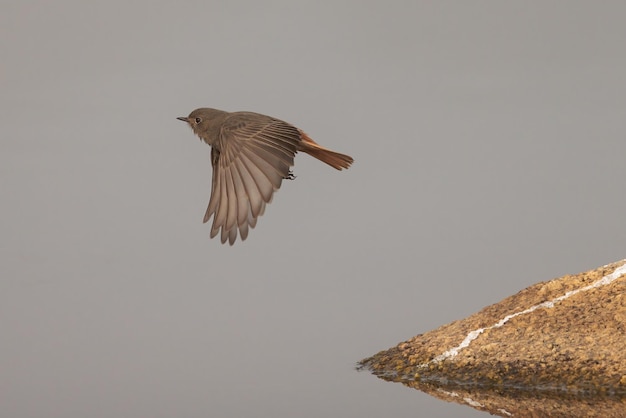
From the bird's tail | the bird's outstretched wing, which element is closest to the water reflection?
the bird's outstretched wing

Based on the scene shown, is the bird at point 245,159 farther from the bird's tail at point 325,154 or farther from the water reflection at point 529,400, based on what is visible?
the water reflection at point 529,400

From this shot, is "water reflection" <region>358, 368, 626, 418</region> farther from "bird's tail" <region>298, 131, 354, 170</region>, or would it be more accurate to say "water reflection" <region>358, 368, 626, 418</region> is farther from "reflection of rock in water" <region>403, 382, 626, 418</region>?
"bird's tail" <region>298, 131, 354, 170</region>

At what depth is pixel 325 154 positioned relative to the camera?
8.73 metres

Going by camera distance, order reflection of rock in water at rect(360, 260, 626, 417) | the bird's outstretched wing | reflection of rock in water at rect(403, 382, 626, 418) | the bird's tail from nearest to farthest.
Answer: reflection of rock in water at rect(403, 382, 626, 418) → reflection of rock in water at rect(360, 260, 626, 417) → the bird's outstretched wing → the bird's tail

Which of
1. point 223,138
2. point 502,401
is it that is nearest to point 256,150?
point 223,138

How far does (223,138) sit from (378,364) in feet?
6.05

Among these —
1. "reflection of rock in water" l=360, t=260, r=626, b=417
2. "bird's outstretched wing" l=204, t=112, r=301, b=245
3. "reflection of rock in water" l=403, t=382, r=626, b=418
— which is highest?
"bird's outstretched wing" l=204, t=112, r=301, b=245

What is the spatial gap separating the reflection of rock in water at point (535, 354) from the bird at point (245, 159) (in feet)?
4.65

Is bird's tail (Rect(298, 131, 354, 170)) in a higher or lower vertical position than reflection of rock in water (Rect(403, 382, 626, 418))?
higher

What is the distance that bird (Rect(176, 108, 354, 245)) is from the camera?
768cm

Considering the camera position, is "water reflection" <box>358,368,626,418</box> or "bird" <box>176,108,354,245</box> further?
"bird" <box>176,108,354,245</box>

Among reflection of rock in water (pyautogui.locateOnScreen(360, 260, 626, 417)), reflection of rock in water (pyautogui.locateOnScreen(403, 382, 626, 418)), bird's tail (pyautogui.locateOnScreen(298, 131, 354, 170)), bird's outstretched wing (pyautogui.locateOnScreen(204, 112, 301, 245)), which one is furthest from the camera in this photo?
bird's tail (pyautogui.locateOnScreen(298, 131, 354, 170))

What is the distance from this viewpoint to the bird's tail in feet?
28.4

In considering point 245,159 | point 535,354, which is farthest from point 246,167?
point 535,354
